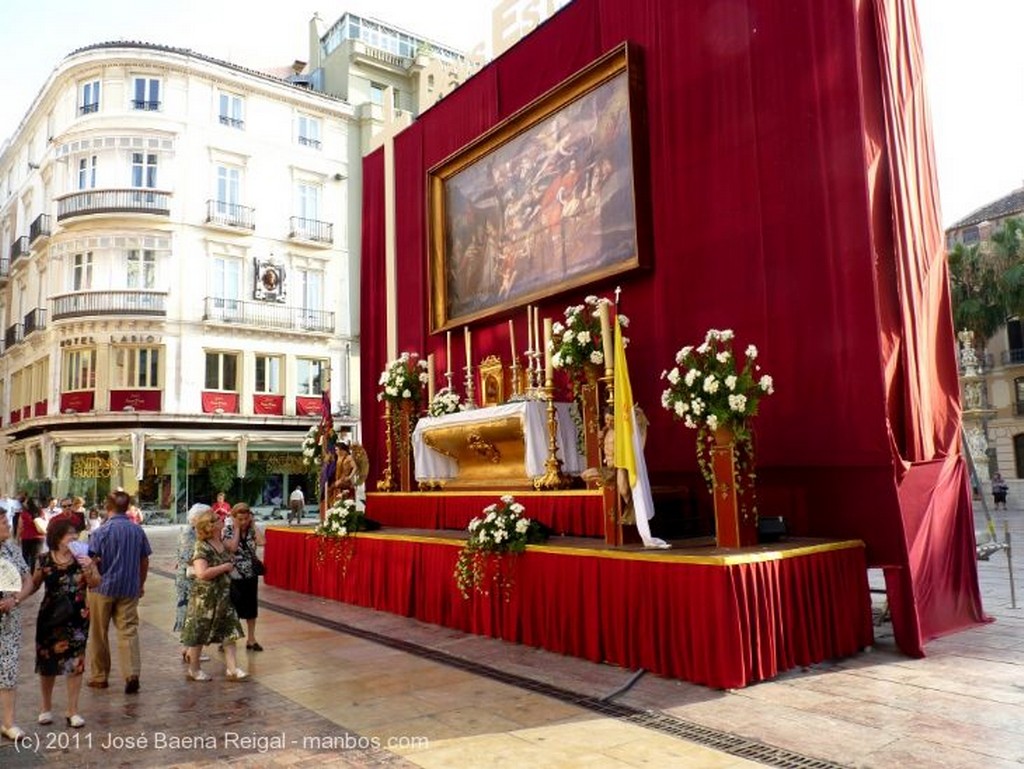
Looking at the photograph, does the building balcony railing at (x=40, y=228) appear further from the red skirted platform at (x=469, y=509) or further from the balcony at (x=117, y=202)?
the red skirted platform at (x=469, y=509)

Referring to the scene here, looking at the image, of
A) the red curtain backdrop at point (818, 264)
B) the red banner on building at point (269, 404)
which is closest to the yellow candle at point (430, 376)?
the red curtain backdrop at point (818, 264)

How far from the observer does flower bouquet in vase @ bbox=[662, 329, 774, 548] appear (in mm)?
6180

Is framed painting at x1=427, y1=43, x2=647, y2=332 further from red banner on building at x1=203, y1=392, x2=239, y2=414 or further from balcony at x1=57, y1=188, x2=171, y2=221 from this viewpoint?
balcony at x1=57, y1=188, x2=171, y2=221

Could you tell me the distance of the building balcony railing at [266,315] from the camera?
26125 mm

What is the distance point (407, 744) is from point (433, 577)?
12.2 ft

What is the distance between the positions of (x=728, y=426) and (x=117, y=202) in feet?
80.4

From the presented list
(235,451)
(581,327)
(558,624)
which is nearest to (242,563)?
(558,624)

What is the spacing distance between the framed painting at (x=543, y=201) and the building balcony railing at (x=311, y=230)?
1701 centimetres

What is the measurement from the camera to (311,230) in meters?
28.9

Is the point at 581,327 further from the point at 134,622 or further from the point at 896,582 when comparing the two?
the point at 134,622

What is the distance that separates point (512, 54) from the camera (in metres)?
11.3

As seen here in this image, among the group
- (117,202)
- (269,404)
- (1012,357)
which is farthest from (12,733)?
(1012,357)

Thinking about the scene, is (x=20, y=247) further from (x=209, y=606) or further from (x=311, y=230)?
(x=209, y=606)

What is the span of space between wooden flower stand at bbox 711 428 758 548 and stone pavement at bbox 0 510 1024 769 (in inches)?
41.6
